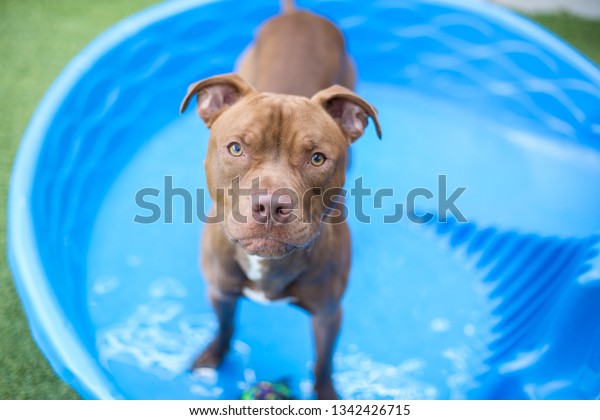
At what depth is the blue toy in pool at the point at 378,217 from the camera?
408cm

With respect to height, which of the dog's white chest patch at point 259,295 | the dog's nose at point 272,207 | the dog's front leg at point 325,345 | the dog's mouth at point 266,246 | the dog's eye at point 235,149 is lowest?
the dog's front leg at point 325,345

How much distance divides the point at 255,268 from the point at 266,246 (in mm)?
501

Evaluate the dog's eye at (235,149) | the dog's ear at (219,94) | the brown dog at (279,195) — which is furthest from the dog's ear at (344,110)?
the dog's eye at (235,149)

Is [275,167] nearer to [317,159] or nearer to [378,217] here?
[317,159]

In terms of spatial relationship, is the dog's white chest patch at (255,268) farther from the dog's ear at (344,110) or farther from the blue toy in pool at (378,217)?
the blue toy in pool at (378,217)

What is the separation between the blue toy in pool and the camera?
4078 millimetres

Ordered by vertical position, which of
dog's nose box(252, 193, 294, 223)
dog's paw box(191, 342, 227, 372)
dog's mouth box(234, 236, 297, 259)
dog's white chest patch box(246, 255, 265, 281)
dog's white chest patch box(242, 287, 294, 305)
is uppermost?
dog's nose box(252, 193, 294, 223)

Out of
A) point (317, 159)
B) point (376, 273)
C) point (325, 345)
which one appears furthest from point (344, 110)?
point (376, 273)

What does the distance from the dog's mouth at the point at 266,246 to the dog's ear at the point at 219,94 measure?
2.77 feet

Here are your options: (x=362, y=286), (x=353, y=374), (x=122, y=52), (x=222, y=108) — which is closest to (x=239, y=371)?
(x=353, y=374)

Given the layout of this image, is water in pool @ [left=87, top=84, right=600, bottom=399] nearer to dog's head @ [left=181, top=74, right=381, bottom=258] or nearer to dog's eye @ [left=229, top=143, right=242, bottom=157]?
dog's head @ [left=181, top=74, right=381, bottom=258]

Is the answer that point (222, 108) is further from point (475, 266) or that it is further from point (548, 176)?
point (548, 176)

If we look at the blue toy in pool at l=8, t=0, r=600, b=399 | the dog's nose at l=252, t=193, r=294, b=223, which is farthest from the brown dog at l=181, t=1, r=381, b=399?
the blue toy in pool at l=8, t=0, r=600, b=399

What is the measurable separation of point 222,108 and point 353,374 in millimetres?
2190
